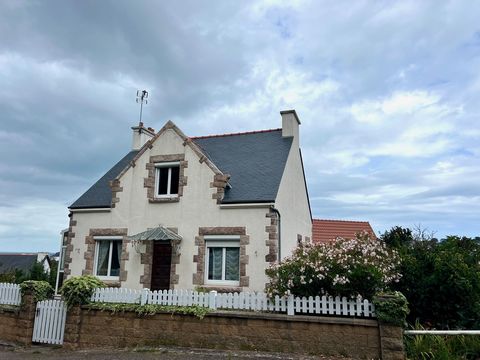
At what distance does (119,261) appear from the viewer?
1437cm

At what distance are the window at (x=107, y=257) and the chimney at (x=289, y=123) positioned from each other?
7.89 m

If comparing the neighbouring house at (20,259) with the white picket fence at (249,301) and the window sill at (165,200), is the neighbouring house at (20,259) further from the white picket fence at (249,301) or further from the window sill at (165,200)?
the white picket fence at (249,301)

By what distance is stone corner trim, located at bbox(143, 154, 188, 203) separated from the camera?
13.9 meters

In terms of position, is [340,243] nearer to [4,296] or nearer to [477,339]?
[477,339]

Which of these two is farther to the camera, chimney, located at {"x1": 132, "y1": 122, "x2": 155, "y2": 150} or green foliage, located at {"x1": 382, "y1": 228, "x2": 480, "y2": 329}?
chimney, located at {"x1": 132, "y1": 122, "x2": 155, "y2": 150}

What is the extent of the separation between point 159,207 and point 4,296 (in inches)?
213

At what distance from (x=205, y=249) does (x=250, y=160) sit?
4007 mm

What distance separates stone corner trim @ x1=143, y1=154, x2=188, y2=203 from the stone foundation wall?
5.01 m

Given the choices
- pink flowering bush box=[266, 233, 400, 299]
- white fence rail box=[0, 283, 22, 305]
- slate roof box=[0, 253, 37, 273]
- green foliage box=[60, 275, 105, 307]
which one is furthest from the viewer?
slate roof box=[0, 253, 37, 273]

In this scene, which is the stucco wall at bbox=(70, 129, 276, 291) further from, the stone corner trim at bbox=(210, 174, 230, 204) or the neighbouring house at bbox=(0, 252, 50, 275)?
the neighbouring house at bbox=(0, 252, 50, 275)

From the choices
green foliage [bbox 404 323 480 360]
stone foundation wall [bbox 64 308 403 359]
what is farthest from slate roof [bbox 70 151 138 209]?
green foliage [bbox 404 323 480 360]

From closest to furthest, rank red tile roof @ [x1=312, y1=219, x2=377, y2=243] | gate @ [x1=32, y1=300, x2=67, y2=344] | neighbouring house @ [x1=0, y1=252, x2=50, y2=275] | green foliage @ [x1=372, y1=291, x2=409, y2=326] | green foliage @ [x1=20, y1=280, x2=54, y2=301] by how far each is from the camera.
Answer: green foliage @ [x1=372, y1=291, x2=409, y2=326], gate @ [x1=32, y1=300, x2=67, y2=344], green foliage @ [x1=20, y1=280, x2=54, y2=301], red tile roof @ [x1=312, y1=219, x2=377, y2=243], neighbouring house @ [x1=0, y1=252, x2=50, y2=275]

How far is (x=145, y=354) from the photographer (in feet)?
28.1

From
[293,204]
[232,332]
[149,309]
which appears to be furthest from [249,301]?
[293,204]
